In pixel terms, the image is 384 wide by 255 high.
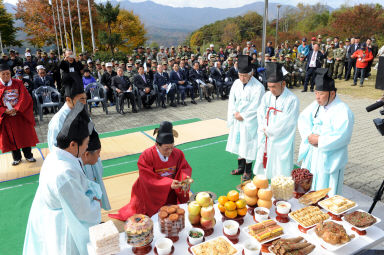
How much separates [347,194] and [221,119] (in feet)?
17.4

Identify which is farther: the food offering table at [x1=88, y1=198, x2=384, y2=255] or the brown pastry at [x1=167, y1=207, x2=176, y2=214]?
the brown pastry at [x1=167, y1=207, x2=176, y2=214]

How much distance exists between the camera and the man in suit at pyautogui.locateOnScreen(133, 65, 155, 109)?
37.0ft

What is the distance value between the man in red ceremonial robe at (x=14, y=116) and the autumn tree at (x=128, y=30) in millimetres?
31284

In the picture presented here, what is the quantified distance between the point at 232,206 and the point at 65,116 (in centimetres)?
253

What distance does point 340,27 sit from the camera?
26078 millimetres

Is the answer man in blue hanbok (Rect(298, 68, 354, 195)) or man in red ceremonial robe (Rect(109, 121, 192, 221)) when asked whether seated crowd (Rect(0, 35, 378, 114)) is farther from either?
man in blue hanbok (Rect(298, 68, 354, 195))

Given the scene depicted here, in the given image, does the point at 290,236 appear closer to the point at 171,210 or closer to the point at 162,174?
the point at 171,210

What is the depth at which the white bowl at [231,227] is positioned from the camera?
91.4 inches

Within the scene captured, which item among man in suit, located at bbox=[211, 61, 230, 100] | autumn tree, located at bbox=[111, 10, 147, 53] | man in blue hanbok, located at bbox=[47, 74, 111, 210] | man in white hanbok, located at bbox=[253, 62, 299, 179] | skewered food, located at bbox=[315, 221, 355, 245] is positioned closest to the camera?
skewered food, located at bbox=[315, 221, 355, 245]

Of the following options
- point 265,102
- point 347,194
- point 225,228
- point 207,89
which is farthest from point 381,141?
point 207,89

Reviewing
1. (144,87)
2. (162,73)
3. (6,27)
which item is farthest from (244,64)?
(6,27)

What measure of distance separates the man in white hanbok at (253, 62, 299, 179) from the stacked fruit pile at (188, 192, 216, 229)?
2.31 metres

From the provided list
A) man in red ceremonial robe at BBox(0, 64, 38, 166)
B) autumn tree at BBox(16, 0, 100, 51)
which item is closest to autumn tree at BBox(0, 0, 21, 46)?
autumn tree at BBox(16, 0, 100, 51)

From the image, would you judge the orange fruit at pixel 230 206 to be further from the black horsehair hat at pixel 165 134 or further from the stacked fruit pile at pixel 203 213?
the black horsehair hat at pixel 165 134
